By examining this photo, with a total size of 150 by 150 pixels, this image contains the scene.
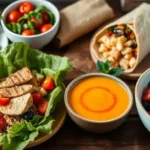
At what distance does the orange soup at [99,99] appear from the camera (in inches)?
56.6

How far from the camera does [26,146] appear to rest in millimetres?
1403

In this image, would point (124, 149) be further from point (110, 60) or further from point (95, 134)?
point (110, 60)

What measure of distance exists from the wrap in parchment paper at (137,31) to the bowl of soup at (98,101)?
146 mm

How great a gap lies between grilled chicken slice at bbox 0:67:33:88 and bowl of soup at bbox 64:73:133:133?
129 millimetres

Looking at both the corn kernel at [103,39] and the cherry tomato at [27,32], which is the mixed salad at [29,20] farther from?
the corn kernel at [103,39]

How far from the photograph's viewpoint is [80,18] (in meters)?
1.78

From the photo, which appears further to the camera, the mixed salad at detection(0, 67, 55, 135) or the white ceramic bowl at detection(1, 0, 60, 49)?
the white ceramic bowl at detection(1, 0, 60, 49)

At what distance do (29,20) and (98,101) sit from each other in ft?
1.41

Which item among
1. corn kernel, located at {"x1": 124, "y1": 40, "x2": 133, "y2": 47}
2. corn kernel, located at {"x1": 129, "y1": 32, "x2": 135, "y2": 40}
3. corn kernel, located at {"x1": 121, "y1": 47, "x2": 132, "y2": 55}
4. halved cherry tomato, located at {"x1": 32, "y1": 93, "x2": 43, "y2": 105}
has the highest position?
halved cherry tomato, located at {"x1": 32, "y1": 93, "x2": 43, "y2": 105}

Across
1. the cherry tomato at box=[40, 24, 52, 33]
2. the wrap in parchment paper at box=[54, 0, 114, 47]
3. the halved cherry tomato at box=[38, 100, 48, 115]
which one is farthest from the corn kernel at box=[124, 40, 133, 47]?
the halved cherry tomato at box=[38, 100, 48, 115]

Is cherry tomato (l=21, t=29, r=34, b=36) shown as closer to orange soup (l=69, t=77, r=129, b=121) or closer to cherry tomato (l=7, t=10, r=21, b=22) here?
cherry tomato (l=7, t=10, r=21, b=22)

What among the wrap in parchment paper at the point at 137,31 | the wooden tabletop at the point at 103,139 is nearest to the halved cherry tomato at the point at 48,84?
the wooden tabletop at the point at 103,139

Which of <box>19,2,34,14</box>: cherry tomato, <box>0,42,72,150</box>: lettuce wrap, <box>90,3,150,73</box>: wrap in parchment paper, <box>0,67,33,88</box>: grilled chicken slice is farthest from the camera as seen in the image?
<box>19,2,34,14</box>: cherry tomato

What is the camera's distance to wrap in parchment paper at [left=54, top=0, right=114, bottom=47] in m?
1.75
